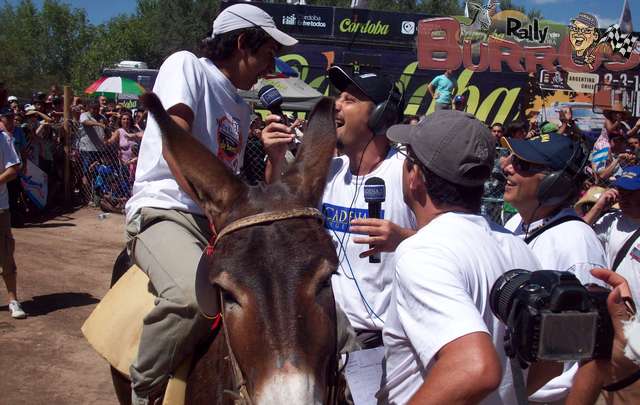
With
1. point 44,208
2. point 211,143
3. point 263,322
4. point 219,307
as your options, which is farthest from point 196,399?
point 44,208

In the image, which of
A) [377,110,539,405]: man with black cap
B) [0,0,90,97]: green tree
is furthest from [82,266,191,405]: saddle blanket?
[0,0,90,97]: green tree

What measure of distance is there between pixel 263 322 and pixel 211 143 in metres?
1.71

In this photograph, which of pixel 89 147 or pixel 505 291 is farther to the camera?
pixel 89 147

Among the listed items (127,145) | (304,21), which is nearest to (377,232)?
(127,145)

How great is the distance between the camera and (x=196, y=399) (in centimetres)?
324

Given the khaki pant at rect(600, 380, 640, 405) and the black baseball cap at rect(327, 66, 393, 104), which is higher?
the black baseball cap at rect(327, 66, 393, 104)

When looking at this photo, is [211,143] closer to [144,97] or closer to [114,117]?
[144,97]

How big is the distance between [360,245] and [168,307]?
1283 millimetres

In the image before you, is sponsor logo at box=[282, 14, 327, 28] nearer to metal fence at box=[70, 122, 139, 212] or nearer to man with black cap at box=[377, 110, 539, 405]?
metal fence at box=[70, 122, 139, 212]

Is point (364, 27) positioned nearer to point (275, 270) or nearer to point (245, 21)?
point (245, 21)

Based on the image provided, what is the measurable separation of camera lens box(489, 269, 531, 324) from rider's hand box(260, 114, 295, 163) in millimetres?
1745

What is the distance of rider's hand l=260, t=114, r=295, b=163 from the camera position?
11.5 feet

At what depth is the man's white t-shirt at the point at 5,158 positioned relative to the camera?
856 centimetres

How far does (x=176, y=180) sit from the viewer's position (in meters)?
3.13
